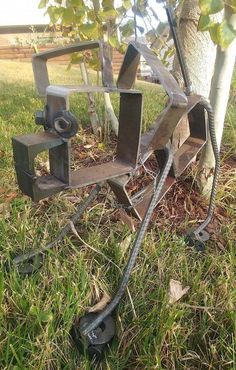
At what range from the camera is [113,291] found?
142cm

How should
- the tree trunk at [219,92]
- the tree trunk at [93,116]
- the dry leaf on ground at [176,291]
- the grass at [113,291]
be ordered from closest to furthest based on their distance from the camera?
the grass at [113,291], the dry leaf on ground at [176,291], the tree trunk at [219,92], the tree trunk at [93,116]

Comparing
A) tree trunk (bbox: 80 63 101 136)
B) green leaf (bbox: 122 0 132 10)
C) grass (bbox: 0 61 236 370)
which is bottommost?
grass (bbox: 0 61 236 370)

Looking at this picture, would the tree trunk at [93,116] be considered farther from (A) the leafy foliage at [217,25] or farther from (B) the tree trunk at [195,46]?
(A) the leafy foliage at [217,25]

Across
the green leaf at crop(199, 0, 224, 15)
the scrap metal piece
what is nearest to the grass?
the scrap metal piece

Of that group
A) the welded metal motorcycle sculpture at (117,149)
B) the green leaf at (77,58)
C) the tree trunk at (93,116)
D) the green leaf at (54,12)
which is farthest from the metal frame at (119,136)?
the tree trunk at (93,116)

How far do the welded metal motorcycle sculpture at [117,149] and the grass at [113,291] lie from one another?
0.07 m

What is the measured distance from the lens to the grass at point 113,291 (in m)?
1.19

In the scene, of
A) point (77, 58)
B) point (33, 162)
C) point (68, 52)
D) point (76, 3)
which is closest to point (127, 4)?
point (76, 3)

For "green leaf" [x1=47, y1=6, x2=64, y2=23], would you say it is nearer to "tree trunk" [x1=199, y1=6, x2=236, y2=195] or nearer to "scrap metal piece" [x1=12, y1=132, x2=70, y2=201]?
"tree trunk" [x1=199, y1=6, x2=236, y2=195]

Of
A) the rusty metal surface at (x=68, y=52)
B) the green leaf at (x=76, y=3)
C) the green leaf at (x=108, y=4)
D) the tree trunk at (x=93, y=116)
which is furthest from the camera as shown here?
the tree trunk at (x=93, y=116)

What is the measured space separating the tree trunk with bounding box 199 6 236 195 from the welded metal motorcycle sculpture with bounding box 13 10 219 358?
1.04ft

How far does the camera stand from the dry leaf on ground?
4.39 ft

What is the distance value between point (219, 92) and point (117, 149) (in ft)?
2.80

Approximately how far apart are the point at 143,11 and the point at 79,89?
1.82 meters
